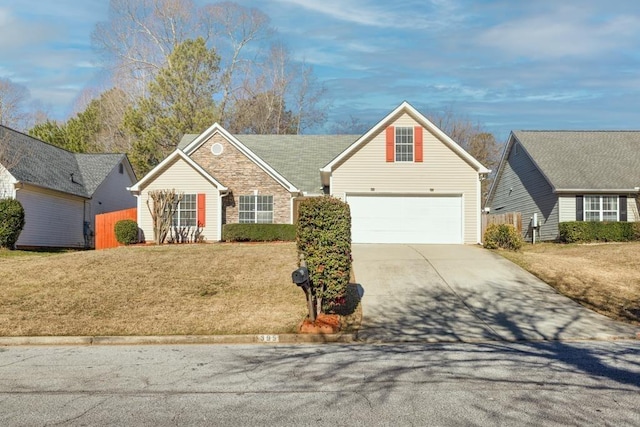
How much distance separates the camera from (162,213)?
89.0 feet

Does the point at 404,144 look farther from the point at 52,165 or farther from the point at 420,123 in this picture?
the point at 52,165

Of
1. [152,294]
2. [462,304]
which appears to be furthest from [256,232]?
[462,304]

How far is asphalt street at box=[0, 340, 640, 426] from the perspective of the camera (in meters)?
6.13

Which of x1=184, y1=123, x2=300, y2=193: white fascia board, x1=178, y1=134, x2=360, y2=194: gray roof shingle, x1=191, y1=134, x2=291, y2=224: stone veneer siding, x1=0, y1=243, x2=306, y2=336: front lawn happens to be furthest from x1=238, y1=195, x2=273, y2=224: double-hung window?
x1=0, y1=243, x2=306, y2=336: front lawn

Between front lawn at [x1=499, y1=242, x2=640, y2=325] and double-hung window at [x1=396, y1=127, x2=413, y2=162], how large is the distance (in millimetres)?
6520

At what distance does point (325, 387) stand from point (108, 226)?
24.1m

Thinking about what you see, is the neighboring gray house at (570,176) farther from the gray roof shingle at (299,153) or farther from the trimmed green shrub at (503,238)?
the gray roof shingle at (299,153)

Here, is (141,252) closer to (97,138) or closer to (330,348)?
(330,348)

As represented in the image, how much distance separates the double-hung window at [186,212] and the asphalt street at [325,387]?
18009 millimetres

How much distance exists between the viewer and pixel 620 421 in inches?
234

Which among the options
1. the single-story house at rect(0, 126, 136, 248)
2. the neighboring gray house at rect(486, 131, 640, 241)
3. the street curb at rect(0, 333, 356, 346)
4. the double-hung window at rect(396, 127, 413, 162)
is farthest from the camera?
the neighboring gray house at rect(486, 131, 640, 241)

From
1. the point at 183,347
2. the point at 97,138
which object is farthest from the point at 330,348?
the point at 97,138

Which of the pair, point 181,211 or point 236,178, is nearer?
point 181,211

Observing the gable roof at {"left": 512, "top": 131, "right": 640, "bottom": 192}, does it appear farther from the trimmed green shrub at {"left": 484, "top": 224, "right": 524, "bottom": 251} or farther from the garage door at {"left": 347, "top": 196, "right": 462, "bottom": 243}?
the trimmed green shrub at {"left": 484, "top": 224, "right": 524, "bottom": 251}
